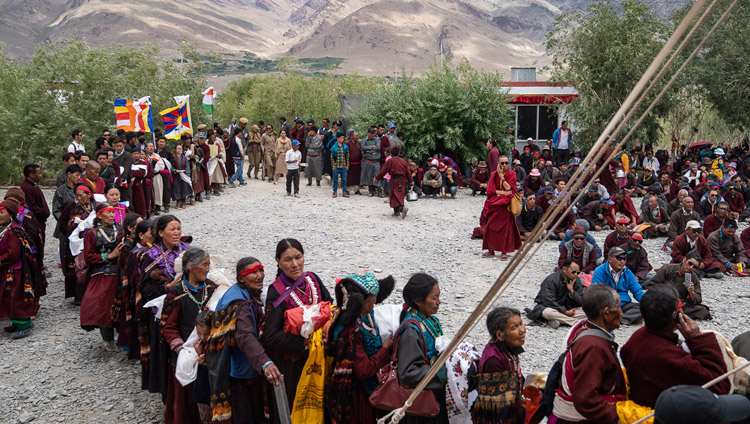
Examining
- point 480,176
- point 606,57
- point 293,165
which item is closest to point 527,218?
point 480,176

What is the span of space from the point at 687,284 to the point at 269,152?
13389mm

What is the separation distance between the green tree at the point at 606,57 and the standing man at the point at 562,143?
1.13 m

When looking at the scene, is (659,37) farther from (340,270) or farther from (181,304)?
(181,304)

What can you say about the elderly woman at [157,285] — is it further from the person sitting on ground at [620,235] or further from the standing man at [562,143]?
the standing man at [562,143]

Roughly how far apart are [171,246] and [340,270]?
172 inches

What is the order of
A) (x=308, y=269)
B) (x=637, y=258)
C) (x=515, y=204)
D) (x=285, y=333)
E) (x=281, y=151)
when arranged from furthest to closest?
(x=281, y=151) → (x=515, y=204) → (x=308, y=269) → (x=637, y=258) → (x=285, y=333)

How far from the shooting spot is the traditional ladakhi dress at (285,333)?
3510 mm

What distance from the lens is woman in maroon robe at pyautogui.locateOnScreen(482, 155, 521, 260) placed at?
32.1 feet

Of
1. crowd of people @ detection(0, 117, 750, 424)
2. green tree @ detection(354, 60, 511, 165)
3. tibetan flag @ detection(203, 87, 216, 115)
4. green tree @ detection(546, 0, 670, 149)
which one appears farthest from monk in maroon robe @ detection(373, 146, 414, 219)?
green tree @ detection(546, 0, 670, 149)

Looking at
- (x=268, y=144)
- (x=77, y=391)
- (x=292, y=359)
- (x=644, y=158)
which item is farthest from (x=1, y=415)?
(x=644, y=158)

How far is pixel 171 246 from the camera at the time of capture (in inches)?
193

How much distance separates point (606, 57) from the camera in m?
19.7

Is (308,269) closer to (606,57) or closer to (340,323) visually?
(340,323)

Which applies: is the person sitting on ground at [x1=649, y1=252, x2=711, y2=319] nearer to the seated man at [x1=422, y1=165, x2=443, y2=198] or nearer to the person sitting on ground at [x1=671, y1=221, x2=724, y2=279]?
the person sitting on ground at [x1=671, y1=221, x2=724, y2=279]
